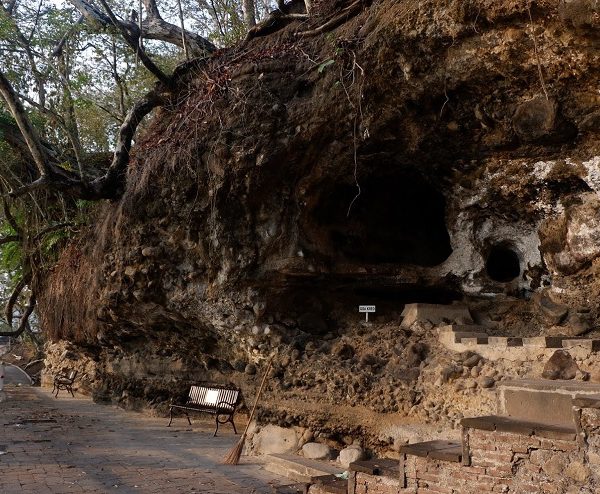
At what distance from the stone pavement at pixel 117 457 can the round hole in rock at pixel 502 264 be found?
4154mm

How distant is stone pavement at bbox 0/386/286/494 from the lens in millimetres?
5422

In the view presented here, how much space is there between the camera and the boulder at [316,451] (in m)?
6.46

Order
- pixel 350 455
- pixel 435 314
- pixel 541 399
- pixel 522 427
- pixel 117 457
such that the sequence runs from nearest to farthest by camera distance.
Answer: pixel 522 427
pixel 541 399
pixel 350 455
pixel 117 457
pixel 435 314

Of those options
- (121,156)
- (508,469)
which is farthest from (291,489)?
(121,156)

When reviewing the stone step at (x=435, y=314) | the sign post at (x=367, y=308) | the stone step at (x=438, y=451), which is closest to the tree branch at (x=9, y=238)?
the sign post at (x=367, y=308)

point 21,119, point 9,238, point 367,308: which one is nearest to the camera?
point 367,308

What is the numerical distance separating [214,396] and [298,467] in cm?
325

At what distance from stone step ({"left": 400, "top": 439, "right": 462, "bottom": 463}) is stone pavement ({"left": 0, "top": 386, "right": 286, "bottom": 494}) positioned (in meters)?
1.97

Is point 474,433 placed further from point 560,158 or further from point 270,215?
point 270,215

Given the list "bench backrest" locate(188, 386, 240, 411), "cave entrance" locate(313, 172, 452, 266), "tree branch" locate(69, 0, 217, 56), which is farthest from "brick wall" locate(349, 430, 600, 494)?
"tree branch" locate(69, 0, 217, 56)

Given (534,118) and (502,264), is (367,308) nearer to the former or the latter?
(502,264)

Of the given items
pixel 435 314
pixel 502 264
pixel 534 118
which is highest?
pixel 534 118

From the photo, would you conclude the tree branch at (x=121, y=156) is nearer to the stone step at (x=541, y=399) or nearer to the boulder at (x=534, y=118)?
the boulder at (x=534, y=118)

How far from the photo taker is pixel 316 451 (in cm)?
654
